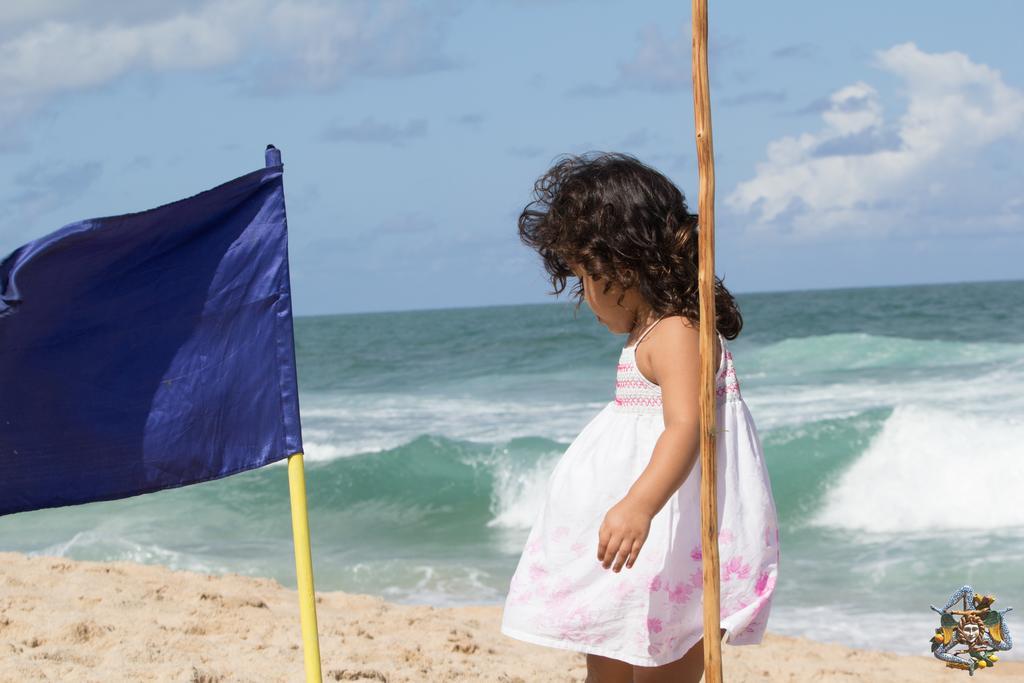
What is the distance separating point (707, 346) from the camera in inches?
92.0

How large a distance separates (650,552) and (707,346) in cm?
50

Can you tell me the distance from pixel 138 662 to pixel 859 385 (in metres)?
15.1

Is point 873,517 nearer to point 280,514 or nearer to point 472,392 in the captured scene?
point 280,514

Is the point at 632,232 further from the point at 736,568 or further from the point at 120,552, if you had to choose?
the point at 120,552

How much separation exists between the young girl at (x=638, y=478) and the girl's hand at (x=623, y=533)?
11cm

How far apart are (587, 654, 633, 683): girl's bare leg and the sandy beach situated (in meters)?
1.62

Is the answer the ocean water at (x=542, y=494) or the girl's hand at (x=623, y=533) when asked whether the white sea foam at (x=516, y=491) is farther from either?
the girl's hand at (x=623, y=533)

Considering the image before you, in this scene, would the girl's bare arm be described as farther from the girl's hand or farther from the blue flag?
the blue flag

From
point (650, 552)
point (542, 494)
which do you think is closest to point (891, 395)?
point (542, 494)

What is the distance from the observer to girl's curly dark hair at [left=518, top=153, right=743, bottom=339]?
2.57 m

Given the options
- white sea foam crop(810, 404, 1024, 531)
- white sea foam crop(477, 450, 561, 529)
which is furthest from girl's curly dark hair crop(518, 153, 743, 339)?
white sea foam crop(477, 450, 561, 529)

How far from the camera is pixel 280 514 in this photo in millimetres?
10172

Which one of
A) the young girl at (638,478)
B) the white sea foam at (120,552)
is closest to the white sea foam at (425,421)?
the white sea foam at (120,552)

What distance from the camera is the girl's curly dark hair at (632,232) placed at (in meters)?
2.57
